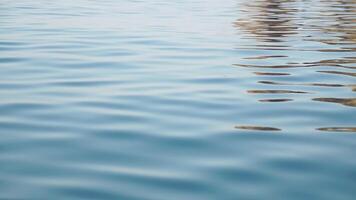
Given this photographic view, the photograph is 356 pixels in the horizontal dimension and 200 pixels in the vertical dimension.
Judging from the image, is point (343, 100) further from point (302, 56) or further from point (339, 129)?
point (302, 56)

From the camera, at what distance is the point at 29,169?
231 centimetres

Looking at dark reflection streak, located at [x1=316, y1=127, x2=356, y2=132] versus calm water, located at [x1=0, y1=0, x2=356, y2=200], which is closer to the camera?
calm water, located at [x1=0, y1=0, x2=356, y2=200]

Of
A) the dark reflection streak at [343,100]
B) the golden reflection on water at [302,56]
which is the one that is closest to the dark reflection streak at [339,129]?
the golden reflection on water at [302,56]

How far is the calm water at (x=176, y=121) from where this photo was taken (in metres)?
2.19

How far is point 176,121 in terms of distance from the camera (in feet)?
10.5

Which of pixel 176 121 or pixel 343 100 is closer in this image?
pixel 176 121

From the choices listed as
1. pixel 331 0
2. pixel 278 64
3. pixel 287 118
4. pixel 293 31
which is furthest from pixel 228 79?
pixel 331 0

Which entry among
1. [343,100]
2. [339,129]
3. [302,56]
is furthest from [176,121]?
[302,56]

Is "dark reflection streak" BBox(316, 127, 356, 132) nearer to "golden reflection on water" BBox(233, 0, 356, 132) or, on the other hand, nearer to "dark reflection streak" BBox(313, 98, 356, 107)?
"golden reflection on water" BBox(233, 0, 356, 132)

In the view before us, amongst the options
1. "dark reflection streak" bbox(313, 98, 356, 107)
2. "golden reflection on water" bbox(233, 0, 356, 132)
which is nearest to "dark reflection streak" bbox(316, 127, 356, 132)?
"golden reflection on water" bbox(233, 0, 356, 132)

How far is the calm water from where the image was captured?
219cm

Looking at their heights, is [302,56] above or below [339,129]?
above

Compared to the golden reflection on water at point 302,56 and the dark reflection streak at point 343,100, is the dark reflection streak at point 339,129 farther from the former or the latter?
the dark reflection streak at point 343,100

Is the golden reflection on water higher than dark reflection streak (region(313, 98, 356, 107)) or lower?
higher
